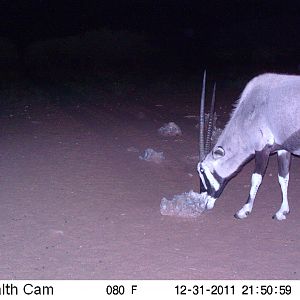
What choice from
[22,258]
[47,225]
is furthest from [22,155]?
[22,258]

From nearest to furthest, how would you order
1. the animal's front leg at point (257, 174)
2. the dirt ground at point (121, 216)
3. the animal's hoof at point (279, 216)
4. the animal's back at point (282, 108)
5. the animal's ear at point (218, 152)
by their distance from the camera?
1. the dirt ground at point (121, 216)
2. the animal's back at point (282, 108)
3. the animal's front leg at point (257, 174)
4. the animal's hoof at point (279, 216)
5. the animal's ear at point (218, 152)

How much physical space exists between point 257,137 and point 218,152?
1.85 feet

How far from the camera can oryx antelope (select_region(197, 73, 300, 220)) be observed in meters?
7.55

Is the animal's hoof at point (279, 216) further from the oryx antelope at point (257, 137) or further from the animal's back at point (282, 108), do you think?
the animal's back at point (282, 108)

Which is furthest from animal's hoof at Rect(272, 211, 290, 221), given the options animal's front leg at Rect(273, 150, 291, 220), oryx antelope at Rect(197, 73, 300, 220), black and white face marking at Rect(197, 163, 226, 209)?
black and white face marking at Rect(197, 163, 226, 209)

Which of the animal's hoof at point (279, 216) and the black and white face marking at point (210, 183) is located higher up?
the black and white face marking at point (210, 183)

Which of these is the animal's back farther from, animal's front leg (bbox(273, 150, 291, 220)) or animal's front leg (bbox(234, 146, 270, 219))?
animal's front leg (bbox(273, 150, 291, 220))

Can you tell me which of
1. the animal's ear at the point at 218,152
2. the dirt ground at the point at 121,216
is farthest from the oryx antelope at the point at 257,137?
the dirt ground at the point at 121,216

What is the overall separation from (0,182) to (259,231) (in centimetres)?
405

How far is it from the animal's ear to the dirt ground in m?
0.75

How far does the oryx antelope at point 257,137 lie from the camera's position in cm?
755

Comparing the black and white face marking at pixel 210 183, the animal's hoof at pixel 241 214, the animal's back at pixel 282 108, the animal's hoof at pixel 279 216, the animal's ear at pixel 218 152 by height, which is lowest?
the animal's hoof at pixel 279 216
